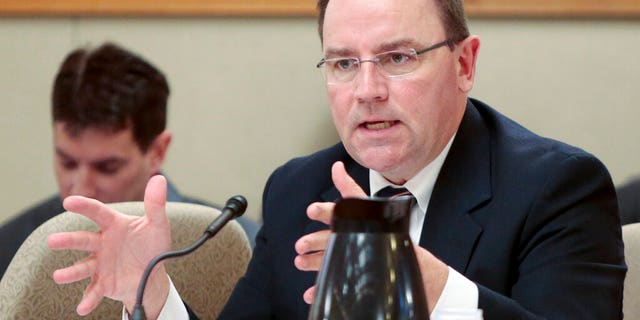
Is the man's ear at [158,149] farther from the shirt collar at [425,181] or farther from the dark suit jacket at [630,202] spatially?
the dark suit jacket at [630,202]

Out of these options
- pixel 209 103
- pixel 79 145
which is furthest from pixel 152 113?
pixel 209 103

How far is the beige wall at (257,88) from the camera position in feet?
13.7

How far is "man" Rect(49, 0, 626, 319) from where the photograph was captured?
1.88 m

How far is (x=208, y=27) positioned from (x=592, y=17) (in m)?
1.58

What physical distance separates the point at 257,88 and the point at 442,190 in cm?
229

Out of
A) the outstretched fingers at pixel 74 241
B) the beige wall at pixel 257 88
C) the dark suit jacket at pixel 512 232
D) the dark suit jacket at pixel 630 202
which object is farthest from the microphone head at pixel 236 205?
the beige wall at pixel 257 88

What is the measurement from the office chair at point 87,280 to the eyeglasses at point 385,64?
50cm

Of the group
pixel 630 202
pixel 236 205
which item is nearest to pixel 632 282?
pixel 236 205

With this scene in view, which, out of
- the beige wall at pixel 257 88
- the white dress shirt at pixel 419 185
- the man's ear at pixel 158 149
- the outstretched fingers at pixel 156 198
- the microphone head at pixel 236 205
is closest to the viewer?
the microphone head at pixel 236 205

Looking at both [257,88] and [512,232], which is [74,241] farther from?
[257,88]

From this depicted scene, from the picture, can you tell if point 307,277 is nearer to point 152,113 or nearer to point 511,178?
point 511,178

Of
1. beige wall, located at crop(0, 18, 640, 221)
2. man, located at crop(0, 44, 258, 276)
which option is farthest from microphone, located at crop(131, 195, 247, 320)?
beige wall, located at crop(0, 18, 640, 221)

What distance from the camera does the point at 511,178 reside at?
2.07 metres

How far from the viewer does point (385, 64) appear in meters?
2.10
